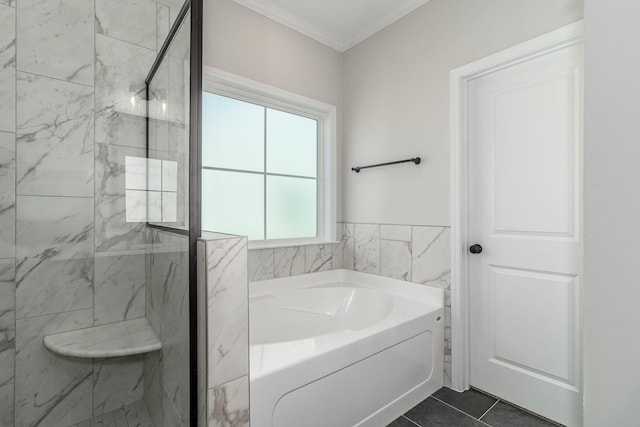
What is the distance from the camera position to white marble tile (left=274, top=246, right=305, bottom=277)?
2.28 meters

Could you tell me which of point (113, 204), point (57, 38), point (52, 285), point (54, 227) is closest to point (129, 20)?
point (57, 38)

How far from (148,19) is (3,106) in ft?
2.64

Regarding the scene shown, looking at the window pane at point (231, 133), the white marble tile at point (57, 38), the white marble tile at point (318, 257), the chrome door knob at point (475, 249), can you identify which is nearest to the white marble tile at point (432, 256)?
the chrome door knob at point (475, 249)

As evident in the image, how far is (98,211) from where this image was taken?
1.46 metres

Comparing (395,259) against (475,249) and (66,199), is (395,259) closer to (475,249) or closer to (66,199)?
(475,249)

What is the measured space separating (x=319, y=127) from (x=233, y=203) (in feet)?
3.55

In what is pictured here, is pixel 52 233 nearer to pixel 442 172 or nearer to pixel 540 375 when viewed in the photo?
pixel 442 172

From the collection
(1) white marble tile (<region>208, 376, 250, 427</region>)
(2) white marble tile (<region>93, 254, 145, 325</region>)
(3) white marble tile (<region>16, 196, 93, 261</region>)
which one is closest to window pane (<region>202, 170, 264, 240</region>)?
(2) white marble tile (<region>93, 254, 145, 325</region>)

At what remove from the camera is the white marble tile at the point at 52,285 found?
1288 mm

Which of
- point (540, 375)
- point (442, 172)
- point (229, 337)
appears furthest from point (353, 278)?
point (229, 337)

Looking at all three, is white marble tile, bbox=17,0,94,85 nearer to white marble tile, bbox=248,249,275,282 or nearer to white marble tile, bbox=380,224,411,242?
white marble tile, bbox=248,249,275,282

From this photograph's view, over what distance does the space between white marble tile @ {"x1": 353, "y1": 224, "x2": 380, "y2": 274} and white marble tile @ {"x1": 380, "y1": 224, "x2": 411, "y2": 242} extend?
0.18 ft

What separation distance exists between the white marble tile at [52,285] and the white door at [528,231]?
2.16 m

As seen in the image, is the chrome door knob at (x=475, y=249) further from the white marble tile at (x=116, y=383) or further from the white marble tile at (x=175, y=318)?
the white marble tile at (x=116, y=383)
